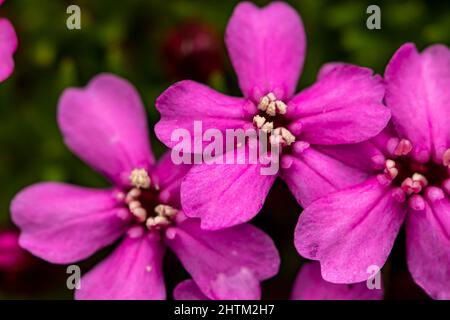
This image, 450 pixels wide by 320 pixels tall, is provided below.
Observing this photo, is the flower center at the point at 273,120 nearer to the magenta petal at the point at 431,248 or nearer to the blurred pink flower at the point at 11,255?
the magenta petal at the point at 431,248

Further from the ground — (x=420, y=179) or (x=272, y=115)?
(x=272, y=115)

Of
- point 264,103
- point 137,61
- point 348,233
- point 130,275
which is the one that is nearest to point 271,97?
point 264,103

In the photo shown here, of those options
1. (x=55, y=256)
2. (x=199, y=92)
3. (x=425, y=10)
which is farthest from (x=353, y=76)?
(x=425, y=10)

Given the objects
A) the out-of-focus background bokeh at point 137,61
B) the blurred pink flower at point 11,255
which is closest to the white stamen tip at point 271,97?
the out-of-focus background bokeh at point 137,61

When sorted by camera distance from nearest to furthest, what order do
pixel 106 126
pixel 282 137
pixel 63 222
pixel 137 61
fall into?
pixel 282 137
pixel 63 222
pixel 106 126
pixel 137 61

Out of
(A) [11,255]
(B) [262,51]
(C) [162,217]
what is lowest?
(A) [11,255]

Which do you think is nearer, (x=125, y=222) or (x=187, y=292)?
(x=187, y=292)

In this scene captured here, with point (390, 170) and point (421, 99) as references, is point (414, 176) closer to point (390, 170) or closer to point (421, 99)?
point (390, 170)
